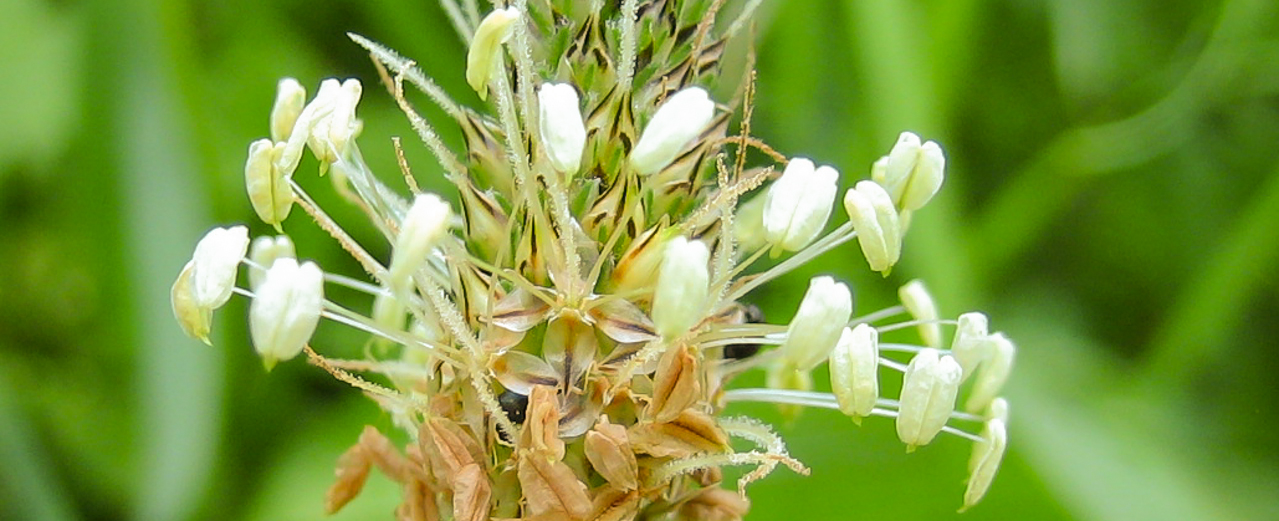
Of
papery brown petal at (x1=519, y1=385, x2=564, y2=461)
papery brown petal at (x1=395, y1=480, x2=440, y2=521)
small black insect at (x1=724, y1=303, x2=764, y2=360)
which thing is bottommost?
papery brown petal at (x1=395, y1=480, x2=440, y2=521)

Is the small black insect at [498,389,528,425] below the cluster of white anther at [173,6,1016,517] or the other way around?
below

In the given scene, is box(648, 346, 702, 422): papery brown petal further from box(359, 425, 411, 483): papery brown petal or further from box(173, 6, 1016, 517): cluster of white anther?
box(359, 425, 411, 483): papery brown petal

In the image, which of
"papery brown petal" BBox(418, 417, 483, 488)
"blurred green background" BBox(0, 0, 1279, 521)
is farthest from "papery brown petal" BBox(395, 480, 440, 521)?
"blurred green background" BBox(0, 0, 1279, 521)

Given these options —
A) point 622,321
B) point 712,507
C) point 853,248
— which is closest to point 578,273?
point 622,321

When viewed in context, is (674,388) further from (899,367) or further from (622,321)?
(899,367)

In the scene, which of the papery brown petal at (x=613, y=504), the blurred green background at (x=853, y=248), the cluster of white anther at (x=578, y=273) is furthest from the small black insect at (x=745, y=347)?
the blurred green background at (x=853, y=248)

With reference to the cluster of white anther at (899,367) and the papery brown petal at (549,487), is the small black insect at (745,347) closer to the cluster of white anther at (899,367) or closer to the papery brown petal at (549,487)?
the cluster of white anther at (899,367)
